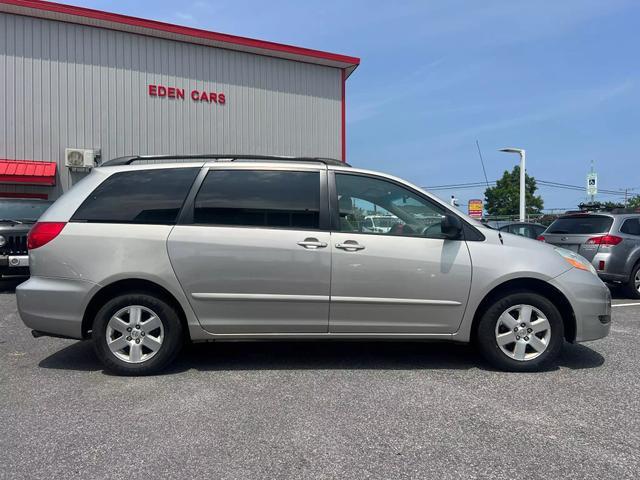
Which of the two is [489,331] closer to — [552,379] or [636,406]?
[552,379]

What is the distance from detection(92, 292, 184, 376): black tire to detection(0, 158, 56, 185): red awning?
1147cm

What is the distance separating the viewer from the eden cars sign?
15227mm

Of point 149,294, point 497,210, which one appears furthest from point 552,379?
point 497,210

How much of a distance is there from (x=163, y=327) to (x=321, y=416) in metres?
1.61

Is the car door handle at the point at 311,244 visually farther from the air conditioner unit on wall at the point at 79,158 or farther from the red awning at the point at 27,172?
the red awning at the point at 27,172

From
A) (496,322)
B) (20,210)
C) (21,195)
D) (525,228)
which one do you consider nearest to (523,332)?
(496,322)

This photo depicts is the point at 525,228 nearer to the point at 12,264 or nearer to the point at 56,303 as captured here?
the point at 12,264

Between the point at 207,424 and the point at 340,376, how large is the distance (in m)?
1.31

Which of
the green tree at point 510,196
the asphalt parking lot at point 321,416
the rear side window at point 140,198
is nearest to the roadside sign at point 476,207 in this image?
the asphalt parking lot at point 321,416

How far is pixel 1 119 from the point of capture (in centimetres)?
1383

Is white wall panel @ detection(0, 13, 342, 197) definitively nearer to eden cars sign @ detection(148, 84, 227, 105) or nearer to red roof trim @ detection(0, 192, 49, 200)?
eden cars sign @ detection(148, 84, 227, 105)

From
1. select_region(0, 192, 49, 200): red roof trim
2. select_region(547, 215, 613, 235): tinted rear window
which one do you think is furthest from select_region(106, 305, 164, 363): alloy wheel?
select_region(0, 192, 49, 200): red roof trim

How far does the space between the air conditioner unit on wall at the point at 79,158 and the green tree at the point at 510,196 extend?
54.3 metres

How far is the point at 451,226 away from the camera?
426cm
